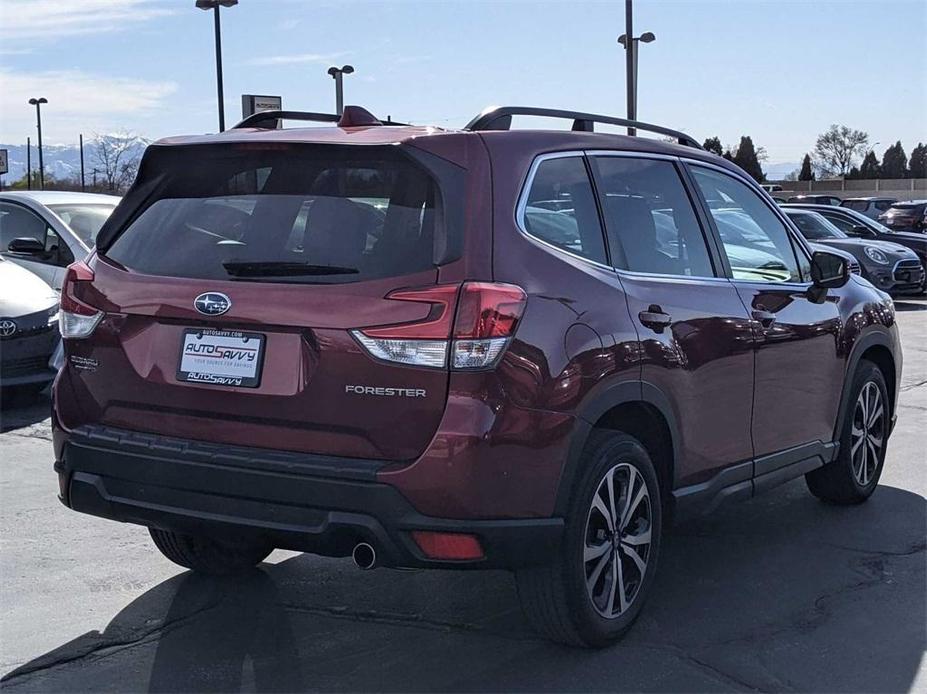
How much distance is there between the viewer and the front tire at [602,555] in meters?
3.97

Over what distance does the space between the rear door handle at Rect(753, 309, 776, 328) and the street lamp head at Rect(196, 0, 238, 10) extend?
25181 millimetres

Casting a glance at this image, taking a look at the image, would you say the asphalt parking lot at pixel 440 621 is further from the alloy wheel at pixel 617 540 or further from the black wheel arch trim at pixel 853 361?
the black wheel arch trim at pixel 853 361

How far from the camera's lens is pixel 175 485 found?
12.6 ft

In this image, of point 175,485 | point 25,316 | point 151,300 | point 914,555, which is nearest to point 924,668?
point 914,555

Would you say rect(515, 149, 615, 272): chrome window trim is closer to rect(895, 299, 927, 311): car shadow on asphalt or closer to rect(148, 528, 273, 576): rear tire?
rect(148, 528, 273, 576): rear tire

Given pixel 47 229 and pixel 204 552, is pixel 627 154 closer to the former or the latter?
pixel 204 552

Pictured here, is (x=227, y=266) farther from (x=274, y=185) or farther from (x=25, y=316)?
(x=25, y=316)

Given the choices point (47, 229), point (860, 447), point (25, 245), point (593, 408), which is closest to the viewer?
point (593, 408)

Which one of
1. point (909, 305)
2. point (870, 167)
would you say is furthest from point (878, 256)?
point (870, 167)

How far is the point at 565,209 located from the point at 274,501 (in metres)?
1.44

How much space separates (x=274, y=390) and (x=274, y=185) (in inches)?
28.9

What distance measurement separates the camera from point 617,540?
14.0 feet

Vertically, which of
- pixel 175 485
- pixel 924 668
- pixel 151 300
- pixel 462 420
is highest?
pixel 151 300

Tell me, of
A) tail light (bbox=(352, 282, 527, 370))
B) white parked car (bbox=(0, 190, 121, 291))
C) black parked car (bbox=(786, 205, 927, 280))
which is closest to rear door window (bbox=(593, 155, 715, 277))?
tail light (bbox=(352, 282, 527, 370))
